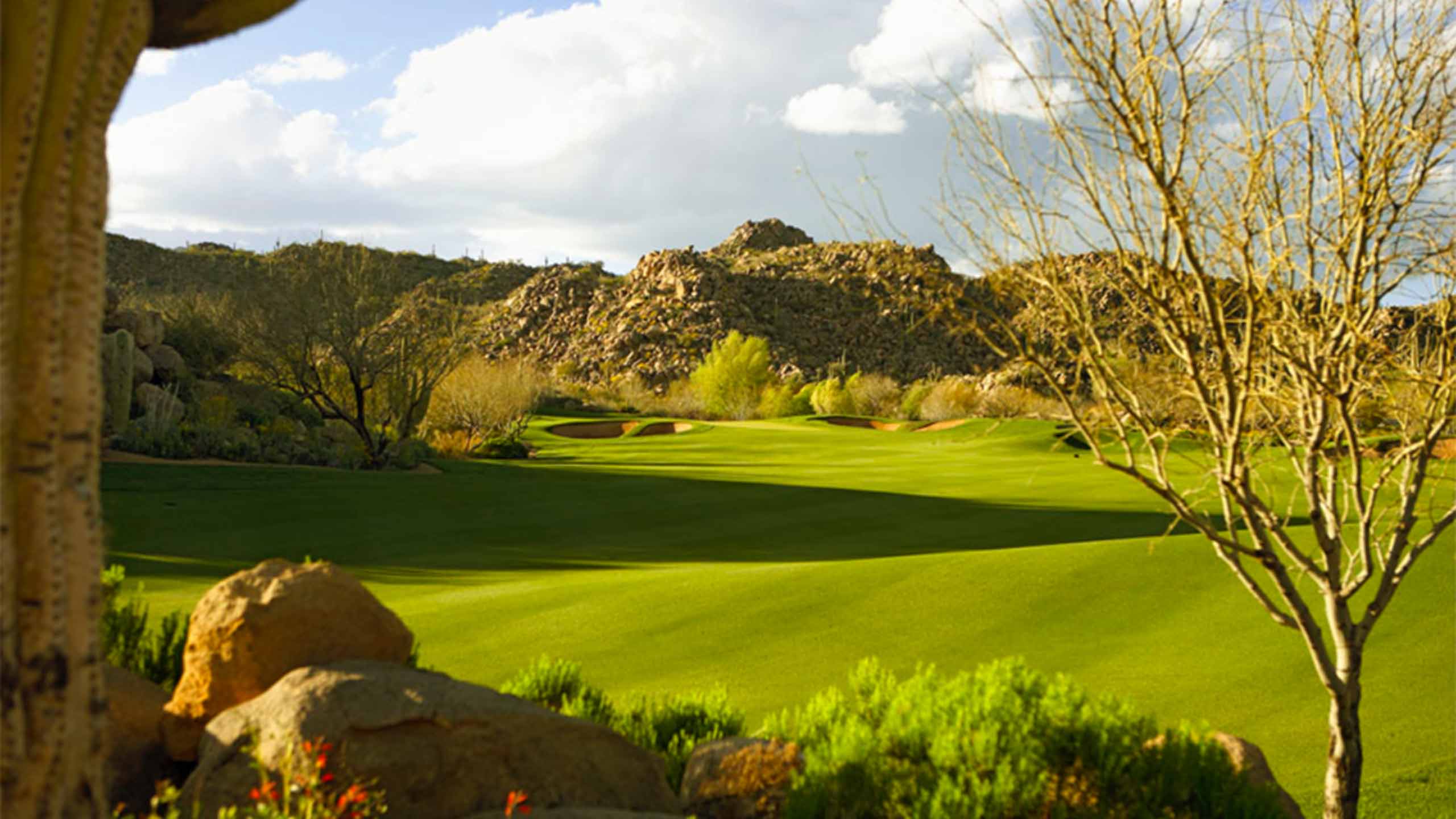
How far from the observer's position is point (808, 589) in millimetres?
10570

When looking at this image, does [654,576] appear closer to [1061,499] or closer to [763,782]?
[763,782]

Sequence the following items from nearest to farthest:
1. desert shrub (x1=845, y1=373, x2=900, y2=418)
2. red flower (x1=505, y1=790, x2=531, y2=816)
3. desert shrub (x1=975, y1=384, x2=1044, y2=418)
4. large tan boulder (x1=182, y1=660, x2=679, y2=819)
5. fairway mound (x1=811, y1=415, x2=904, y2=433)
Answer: red flower (x1=505, y1=790, x2=531, y2=816) → large tan boulder (x1=182, y1=660, x2=679, y2=819) → desert shrub (x1=975, y1=384, x2=1044, y2=418) → fairway mound (x1=811, y1=415, x2=904, y2=433) → desert shrub (x1=845, y1=373, x2=900, y2=418)

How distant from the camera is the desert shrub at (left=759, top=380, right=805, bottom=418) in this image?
51.2m

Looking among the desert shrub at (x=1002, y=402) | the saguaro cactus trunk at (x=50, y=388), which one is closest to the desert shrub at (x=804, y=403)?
the desert shrub at (x=1002, y=402)

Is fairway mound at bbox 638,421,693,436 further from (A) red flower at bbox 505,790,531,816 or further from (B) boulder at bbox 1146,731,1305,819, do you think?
(A) red flower at bbox 505,790,531,816

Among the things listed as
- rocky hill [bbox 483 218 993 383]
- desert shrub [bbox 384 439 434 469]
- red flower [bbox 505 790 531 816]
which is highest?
rocky hill [bbox 483 218 993 383]

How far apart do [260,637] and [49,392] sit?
2.06 m

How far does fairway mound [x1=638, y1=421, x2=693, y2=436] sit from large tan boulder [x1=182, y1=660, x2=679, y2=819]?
3917 cm

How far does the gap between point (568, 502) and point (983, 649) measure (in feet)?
38.3

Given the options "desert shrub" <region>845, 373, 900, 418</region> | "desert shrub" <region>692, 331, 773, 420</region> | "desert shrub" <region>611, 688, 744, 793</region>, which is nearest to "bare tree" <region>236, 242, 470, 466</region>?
"desert shrub" <region>611, 688, 744, 793</region>

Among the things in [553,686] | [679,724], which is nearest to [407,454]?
[553,686]

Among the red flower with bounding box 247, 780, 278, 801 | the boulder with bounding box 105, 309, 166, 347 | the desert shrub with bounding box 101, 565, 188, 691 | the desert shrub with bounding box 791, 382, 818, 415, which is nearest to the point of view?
the red flower with bounding box 247, 780, 278, 801

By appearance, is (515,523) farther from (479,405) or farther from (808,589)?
(479,405)

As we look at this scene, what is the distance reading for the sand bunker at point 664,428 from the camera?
143 feet
